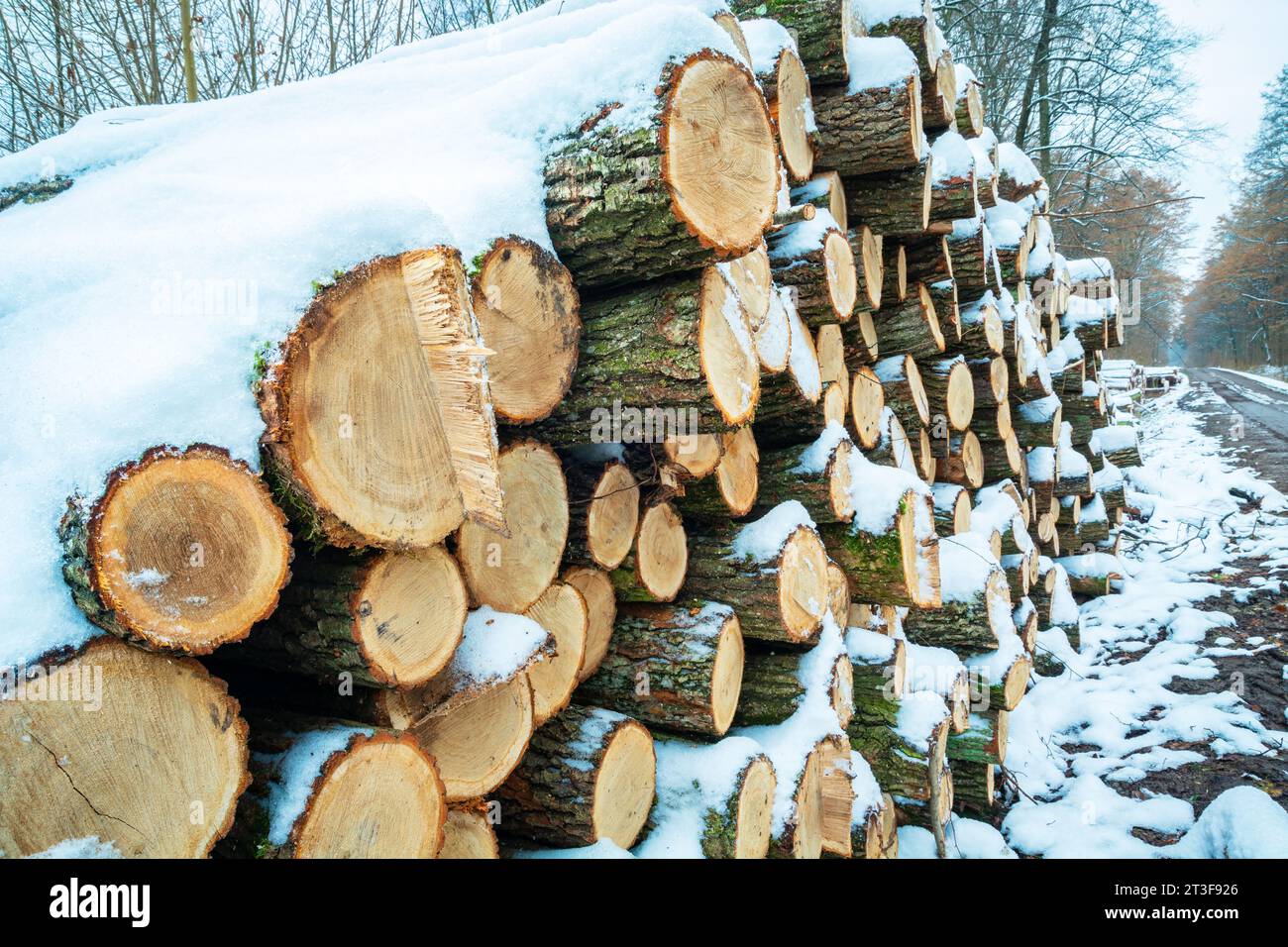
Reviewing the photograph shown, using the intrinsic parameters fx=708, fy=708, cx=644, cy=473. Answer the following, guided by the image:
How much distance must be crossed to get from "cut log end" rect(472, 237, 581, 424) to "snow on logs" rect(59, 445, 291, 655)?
26.3 inches

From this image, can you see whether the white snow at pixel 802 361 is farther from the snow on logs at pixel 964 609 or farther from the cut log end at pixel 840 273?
the snow on logs at pixel 964 609

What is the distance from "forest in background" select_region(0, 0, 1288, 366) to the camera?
659 cm

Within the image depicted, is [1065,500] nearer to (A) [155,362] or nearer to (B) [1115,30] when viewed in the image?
(A) [155,362]

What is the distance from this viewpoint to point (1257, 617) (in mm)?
4867

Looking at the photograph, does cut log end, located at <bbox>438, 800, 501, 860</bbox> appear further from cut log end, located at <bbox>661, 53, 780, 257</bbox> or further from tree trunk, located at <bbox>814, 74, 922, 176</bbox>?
tree trunk, located at <bbox>814, 74, 922, 176</bbox>

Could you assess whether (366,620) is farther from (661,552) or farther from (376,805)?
(661,552)

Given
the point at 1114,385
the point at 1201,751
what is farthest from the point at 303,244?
the point at 1114,385

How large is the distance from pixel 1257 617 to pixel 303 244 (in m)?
6.18

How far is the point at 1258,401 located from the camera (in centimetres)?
1577

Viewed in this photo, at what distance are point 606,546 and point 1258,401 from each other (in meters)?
19.5

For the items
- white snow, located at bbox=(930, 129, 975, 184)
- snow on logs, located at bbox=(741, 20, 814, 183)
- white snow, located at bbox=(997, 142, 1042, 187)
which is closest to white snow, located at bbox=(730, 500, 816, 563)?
snow on logs, located at bbox=(741, 20, 814, 183)

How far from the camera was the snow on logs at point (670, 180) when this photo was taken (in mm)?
1701

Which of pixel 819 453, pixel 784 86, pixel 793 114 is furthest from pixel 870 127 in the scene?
pixel 819 453

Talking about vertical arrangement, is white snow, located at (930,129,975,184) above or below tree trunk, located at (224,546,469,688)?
above
